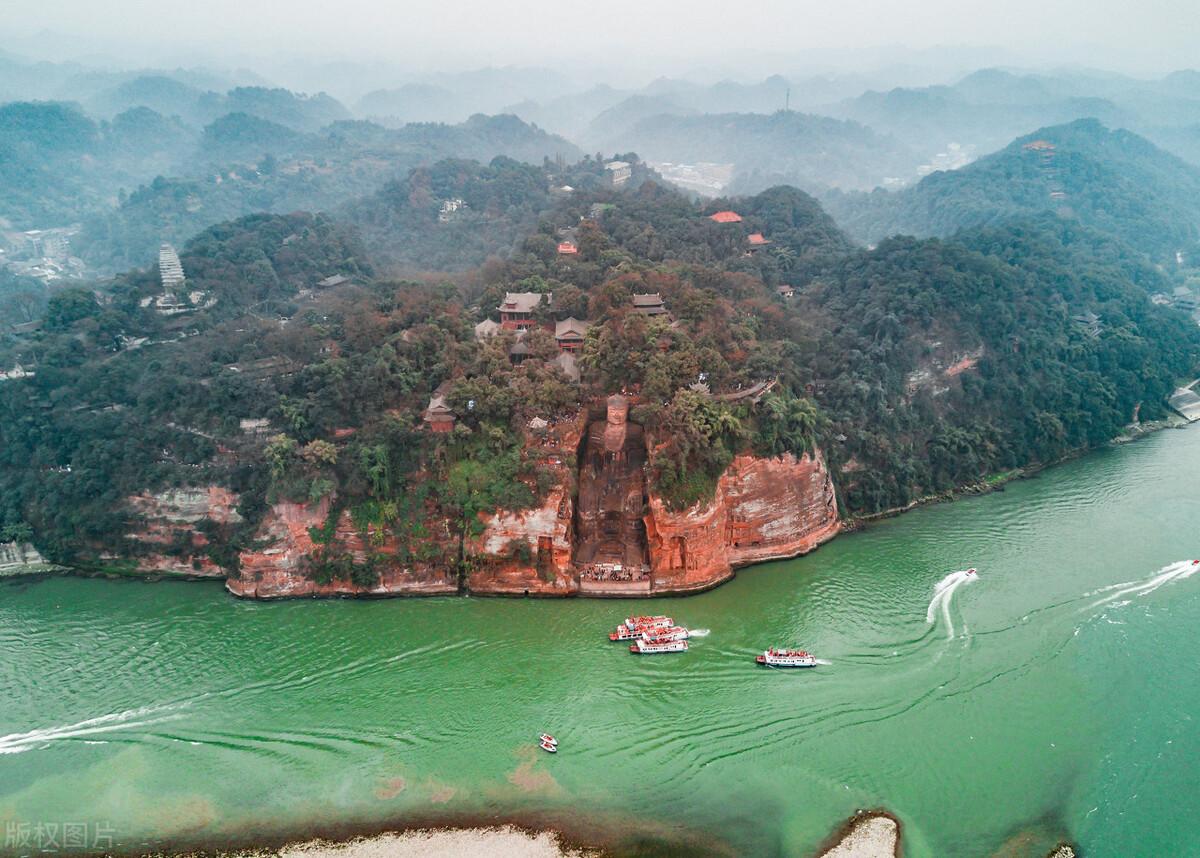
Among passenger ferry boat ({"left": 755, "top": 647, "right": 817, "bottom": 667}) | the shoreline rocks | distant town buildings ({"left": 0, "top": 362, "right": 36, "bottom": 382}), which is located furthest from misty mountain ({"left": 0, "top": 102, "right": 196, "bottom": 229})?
the shoreline rocks

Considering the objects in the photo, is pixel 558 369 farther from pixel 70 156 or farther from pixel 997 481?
pixel 70 156

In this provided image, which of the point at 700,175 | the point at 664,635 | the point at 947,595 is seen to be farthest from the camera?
the point at 700,175

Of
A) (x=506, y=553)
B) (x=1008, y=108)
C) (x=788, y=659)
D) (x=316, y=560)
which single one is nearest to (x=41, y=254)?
(x=316, y=560)

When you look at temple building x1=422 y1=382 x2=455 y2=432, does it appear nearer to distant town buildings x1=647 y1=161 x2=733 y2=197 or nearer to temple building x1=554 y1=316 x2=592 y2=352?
temple building x1=554 y1=316 x2=592 y2=352

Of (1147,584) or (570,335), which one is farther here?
(570,335)

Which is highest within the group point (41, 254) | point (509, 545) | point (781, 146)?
point (781, 146)

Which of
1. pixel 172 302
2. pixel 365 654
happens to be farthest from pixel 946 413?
pixel 172 302

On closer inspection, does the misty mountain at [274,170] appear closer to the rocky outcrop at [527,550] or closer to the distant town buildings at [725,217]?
the distant town buildings at [725,217]

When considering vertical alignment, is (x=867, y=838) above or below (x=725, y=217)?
below
